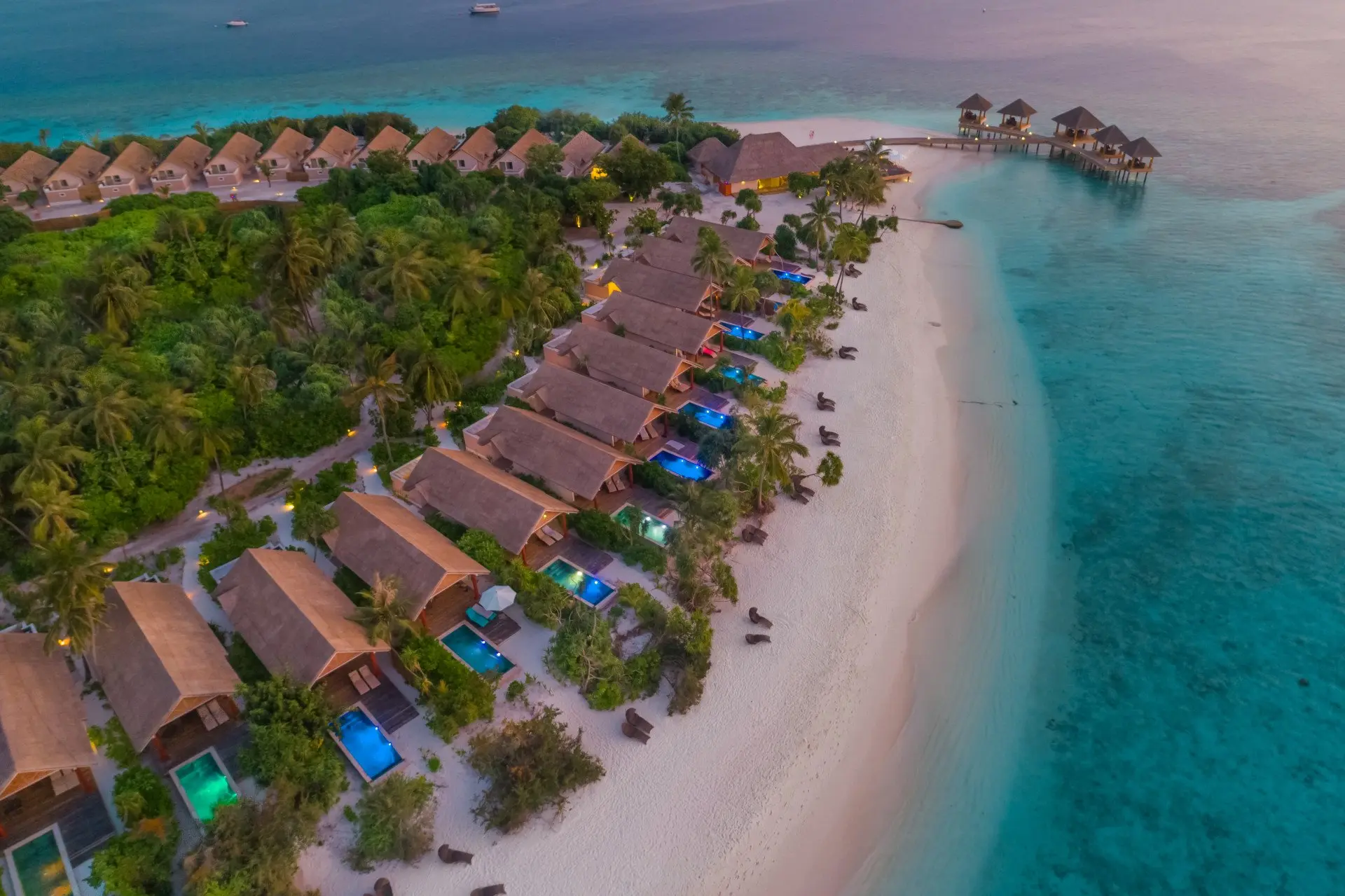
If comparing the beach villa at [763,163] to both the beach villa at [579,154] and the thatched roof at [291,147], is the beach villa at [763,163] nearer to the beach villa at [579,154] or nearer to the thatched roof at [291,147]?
the beach villa at [579,154]

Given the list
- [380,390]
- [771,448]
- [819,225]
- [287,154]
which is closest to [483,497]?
[380,390]

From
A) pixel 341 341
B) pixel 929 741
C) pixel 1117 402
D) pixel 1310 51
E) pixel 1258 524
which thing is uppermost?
pixel 1310 51

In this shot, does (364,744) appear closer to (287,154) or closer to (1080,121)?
(287,154)

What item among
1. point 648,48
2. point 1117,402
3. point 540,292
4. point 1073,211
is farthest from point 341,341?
point 648,48

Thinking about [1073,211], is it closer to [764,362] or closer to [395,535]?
[764,362]

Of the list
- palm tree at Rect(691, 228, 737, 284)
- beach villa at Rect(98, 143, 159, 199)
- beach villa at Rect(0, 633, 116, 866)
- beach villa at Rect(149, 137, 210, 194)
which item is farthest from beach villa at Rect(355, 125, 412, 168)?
beach villa at Rect(0, 633, 116, 866)

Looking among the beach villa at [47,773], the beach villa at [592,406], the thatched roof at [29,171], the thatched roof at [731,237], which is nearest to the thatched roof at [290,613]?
the beach villa at [47,773]
